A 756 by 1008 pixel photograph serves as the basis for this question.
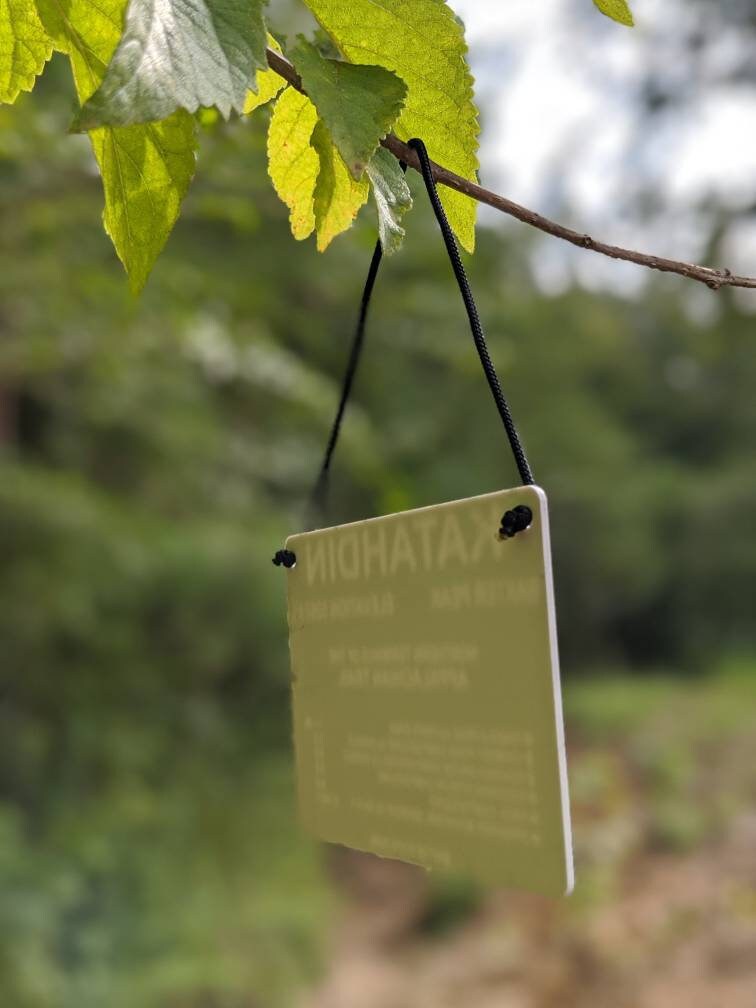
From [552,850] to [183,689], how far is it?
15.9 feet

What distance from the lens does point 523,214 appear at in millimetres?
398

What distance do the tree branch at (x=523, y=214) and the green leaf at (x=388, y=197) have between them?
2cm

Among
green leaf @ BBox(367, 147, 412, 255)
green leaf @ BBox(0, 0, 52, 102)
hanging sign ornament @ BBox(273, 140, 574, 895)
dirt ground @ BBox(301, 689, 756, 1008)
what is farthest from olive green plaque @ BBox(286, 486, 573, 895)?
dirt ground @ BBox(301, 689, 756, 1008)

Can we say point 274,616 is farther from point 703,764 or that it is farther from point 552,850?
point 552,850

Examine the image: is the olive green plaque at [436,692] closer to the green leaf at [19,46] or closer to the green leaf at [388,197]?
the green leaf at [388,197]

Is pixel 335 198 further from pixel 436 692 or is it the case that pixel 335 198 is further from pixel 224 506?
pixel 224 506

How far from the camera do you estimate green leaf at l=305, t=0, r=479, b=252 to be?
40cm

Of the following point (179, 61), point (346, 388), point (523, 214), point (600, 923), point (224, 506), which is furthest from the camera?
point (224, 506)

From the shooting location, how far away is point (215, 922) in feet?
12.1

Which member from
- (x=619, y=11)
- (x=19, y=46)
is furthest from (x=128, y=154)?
(x=619, y=11)

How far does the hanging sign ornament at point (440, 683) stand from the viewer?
0.42 m

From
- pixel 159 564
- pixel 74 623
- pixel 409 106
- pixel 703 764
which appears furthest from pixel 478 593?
pixel 703 764

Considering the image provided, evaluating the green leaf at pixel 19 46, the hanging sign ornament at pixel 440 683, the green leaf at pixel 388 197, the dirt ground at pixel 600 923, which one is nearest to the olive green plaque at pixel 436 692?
the hanging sign ornament at pixel 440 683

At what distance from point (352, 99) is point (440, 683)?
25 cm
